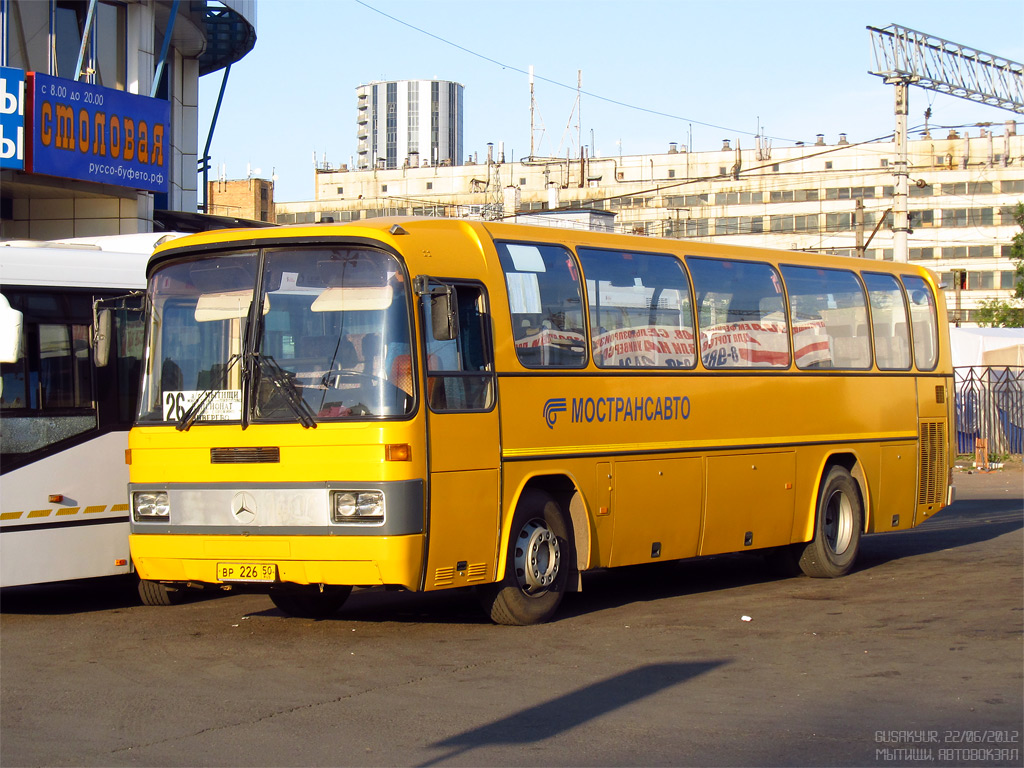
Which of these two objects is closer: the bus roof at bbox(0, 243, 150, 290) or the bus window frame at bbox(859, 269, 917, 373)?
the bus roof at bbox(0, 243, 150, 290)

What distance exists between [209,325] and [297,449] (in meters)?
1.30

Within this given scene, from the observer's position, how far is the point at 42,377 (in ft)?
34.6

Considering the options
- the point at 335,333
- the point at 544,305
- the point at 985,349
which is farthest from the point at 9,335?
the point at 985,349

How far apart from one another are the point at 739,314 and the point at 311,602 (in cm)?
480

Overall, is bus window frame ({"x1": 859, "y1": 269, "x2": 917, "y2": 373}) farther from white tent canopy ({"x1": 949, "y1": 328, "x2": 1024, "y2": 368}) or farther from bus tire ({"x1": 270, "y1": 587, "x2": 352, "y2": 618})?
white tent canopy ({"x1": 949, "y1": 328, "x2": 1024, "y2": 368})

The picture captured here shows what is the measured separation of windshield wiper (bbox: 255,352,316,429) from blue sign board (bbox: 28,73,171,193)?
33.6 ft

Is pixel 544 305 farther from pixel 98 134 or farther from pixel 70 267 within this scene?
pixel 98 134

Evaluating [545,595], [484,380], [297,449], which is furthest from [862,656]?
[297,449]

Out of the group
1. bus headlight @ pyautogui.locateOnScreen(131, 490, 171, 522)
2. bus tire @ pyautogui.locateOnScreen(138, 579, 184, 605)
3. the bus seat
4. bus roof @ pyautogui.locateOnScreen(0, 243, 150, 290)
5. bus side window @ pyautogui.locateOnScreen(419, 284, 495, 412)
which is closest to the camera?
the bus seat

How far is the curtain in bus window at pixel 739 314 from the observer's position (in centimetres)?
1192

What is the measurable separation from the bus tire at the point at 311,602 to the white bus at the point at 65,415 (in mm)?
1434

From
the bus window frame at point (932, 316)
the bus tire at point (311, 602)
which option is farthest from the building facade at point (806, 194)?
the bus tire at point (311, 602)

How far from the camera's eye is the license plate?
9.01 metres

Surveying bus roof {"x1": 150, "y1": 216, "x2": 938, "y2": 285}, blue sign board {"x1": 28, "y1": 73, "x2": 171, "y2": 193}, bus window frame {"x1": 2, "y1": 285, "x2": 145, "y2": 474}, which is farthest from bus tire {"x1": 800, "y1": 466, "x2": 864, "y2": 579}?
blue sign board {"x1": 28, "y1": 73, "x2": 171, "y2": 193}
